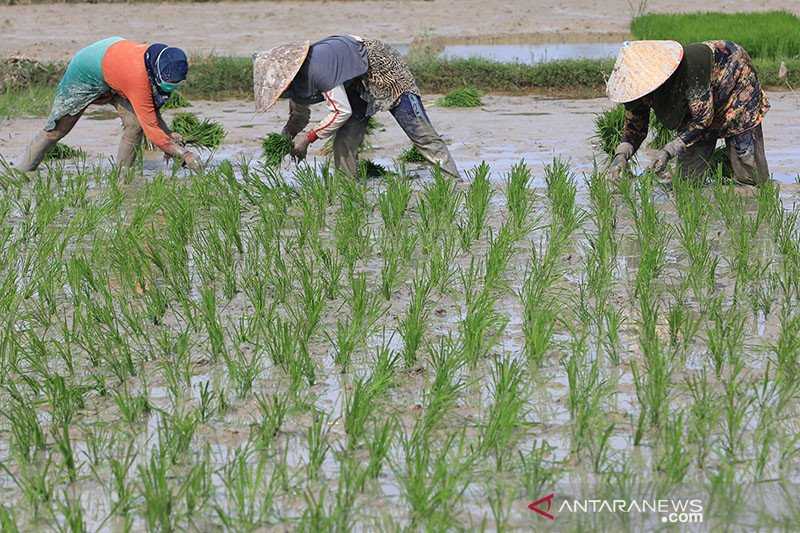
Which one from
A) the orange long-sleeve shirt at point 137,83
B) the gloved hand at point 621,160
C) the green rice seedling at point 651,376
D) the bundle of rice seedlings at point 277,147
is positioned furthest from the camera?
the bundle of rice seedlings at point 277,147

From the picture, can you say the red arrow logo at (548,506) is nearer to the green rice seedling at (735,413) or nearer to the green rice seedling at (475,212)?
the green rice seedling at (735,413)

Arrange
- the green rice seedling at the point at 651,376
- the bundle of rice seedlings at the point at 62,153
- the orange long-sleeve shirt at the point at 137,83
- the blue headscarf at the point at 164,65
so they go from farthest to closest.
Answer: the bundle of rice seedlings at the point at 62,153, the orange long-sleeve shirt at the point at 137,83, the blue headscarf at the point at 164,65, the green rice seedling at the point at 651,376

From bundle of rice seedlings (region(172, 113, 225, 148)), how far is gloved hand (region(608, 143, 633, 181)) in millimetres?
2355

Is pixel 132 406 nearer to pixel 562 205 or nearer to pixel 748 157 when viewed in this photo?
pixel 562 205

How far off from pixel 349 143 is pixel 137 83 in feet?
3.68

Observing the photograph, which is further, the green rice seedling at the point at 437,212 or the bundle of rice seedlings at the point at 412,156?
the bundle of rice seedlings at the point at 412,156

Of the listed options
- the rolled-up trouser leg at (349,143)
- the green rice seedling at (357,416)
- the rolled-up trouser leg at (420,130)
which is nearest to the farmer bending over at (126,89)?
the rolled-up trouser leg at (349,143)

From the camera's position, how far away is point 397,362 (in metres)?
3.80

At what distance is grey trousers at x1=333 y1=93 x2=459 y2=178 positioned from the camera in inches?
249

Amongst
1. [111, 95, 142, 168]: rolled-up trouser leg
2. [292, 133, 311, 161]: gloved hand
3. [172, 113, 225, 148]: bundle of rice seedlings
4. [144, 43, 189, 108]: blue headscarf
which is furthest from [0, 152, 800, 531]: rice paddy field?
[172, 113, 225, 148]: bundle of rice seedlings

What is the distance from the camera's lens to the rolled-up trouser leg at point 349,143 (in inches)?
253

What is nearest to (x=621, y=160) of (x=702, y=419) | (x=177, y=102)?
(x=702, y=419)

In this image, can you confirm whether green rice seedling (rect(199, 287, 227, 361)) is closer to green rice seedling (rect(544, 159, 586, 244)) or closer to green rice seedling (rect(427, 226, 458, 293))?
green rice seedling (rect(427, 226, 458, 293))

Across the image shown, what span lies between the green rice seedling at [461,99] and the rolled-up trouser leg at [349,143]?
2.85 m
